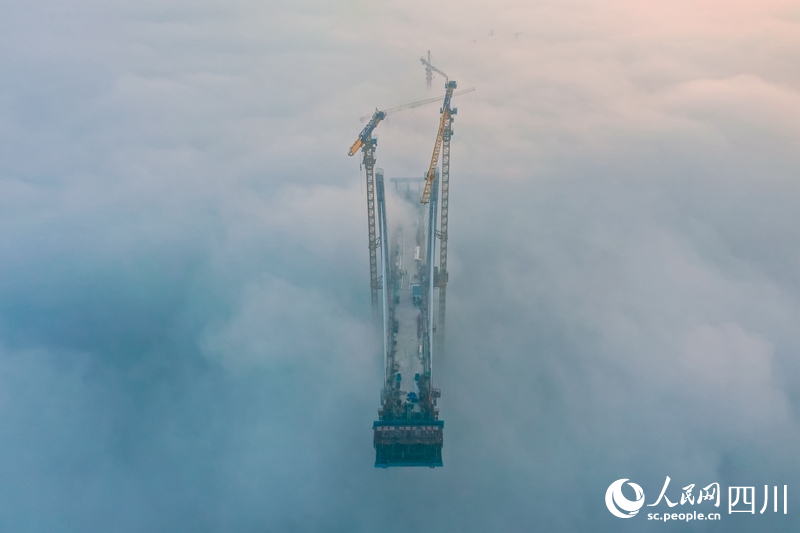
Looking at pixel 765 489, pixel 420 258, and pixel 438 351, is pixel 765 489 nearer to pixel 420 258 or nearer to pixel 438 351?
pixel 438 351

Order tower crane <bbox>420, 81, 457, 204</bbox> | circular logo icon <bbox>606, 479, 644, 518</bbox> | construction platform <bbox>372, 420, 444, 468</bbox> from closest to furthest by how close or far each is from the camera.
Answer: construction platform <bbox>372, 420, 444, 468</bbox> < circular logo icon <bbox>606, 479, 644, 518</bbox> < tower crane <bbox>420, 81, 457, 204</bbox>

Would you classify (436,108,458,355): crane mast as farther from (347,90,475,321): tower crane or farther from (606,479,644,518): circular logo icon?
(606,479,644,518): circular logo icon

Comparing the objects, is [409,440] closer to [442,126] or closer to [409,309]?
[409,309]

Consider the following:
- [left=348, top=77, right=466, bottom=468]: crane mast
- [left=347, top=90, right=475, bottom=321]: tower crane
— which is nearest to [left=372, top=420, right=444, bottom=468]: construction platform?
[left=348, top=77, right=466, bottom=468]: crane mast

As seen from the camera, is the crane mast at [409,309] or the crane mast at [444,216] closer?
the crane mast at [409,309]

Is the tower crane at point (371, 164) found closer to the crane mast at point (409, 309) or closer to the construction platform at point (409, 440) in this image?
the crane mast at point (409, 309)

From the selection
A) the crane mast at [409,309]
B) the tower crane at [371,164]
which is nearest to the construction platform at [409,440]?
the crane mast at [409,309]

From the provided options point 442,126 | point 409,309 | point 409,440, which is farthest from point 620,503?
point 442,126

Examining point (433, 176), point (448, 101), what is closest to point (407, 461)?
point (433, 176)
